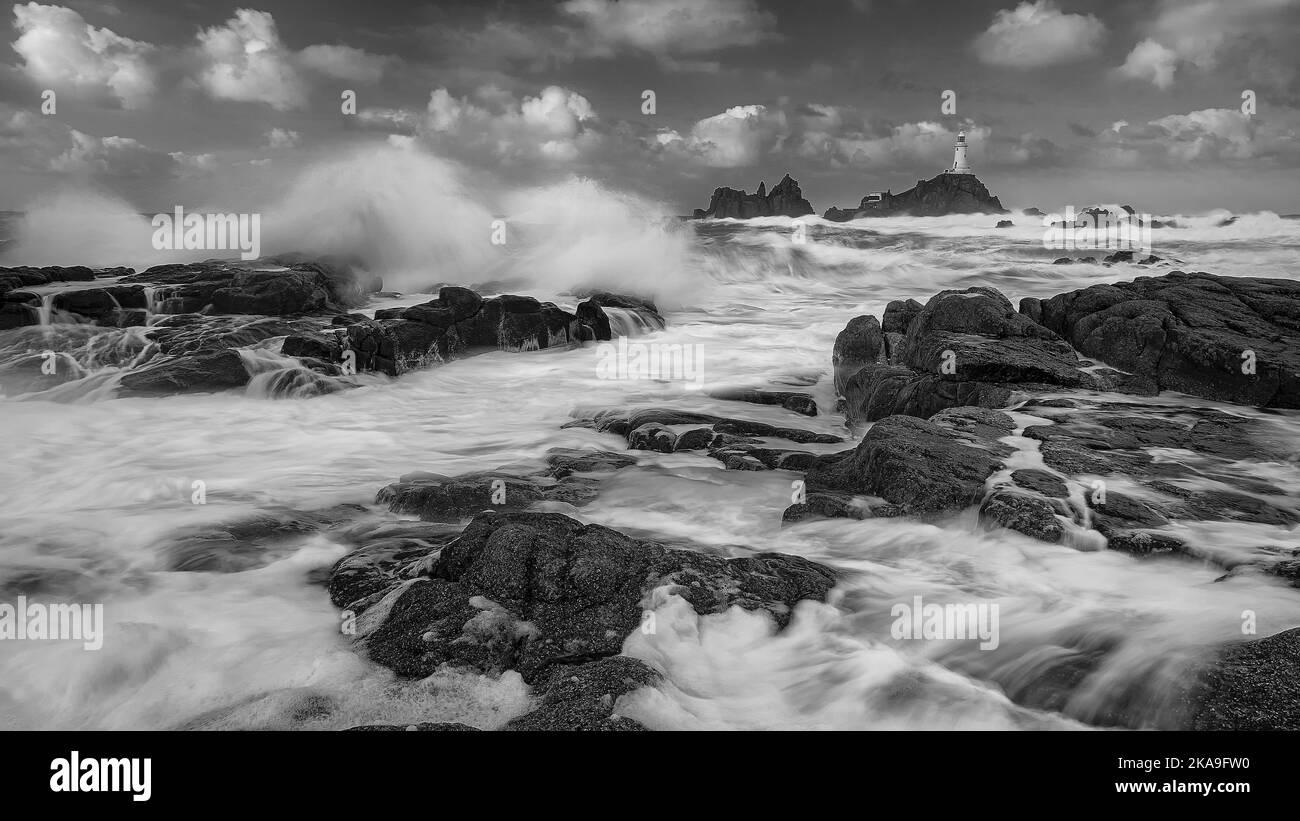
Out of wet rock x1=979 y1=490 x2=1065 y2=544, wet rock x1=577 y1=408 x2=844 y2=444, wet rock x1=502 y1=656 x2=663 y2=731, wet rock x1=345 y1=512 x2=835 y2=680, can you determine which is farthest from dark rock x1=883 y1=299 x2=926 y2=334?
wet rock x1=502 y1=656 x2=663 y2=731

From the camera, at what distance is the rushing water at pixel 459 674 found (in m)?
3.83

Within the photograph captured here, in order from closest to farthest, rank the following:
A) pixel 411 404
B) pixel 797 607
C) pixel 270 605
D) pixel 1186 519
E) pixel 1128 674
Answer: pixel 1128 674
pixel 797 607
pixel 270 605
pixel 1186 519
pixel 411 404

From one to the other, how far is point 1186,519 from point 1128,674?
8.77 feet

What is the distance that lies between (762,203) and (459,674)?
82887mm

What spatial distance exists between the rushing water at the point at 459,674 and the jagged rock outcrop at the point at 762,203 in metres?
71.7

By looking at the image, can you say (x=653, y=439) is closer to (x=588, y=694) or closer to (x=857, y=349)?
(x=857, y=349)

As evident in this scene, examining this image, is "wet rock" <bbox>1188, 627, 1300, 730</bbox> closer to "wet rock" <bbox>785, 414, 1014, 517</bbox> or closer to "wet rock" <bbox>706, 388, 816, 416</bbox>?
"wet rock" <bbox>785, 414, 1014, 517</bbox>

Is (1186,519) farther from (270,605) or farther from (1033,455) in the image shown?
(270,605)

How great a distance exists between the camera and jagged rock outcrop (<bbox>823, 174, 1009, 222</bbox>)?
79500 mm

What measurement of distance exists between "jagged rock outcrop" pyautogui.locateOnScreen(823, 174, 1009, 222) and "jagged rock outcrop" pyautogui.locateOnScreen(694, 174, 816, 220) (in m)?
→ 3.99

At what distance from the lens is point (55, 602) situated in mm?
5250

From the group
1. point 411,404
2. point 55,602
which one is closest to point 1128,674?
point 55,602

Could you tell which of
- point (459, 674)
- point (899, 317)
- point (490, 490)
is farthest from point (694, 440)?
point (899, 317)
